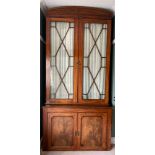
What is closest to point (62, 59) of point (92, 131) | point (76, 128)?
point (76, 128)

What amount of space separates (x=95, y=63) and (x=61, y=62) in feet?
1.93

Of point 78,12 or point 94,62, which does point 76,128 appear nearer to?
point 94,62

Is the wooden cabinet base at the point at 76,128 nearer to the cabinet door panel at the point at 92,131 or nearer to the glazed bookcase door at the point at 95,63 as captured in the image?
the cabinet door panel at the point at 92,131

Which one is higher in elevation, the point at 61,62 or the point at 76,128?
the point at 61,62

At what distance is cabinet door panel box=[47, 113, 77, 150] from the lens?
8.43ft

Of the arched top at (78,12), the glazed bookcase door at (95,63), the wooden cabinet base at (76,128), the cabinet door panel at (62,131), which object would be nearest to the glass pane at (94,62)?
the glazed bookcase door at (95,63)

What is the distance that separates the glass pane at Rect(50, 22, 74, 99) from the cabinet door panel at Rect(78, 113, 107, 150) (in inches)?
19.3

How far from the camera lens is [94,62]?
271 centimetres

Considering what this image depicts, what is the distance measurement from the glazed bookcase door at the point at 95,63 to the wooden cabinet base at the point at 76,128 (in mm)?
214

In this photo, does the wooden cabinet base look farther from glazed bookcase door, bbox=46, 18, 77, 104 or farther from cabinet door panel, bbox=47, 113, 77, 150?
glazed bookcase door, bbox=46, 18, 77, 104

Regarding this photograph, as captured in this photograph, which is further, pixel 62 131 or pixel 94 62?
pixel 94 62
